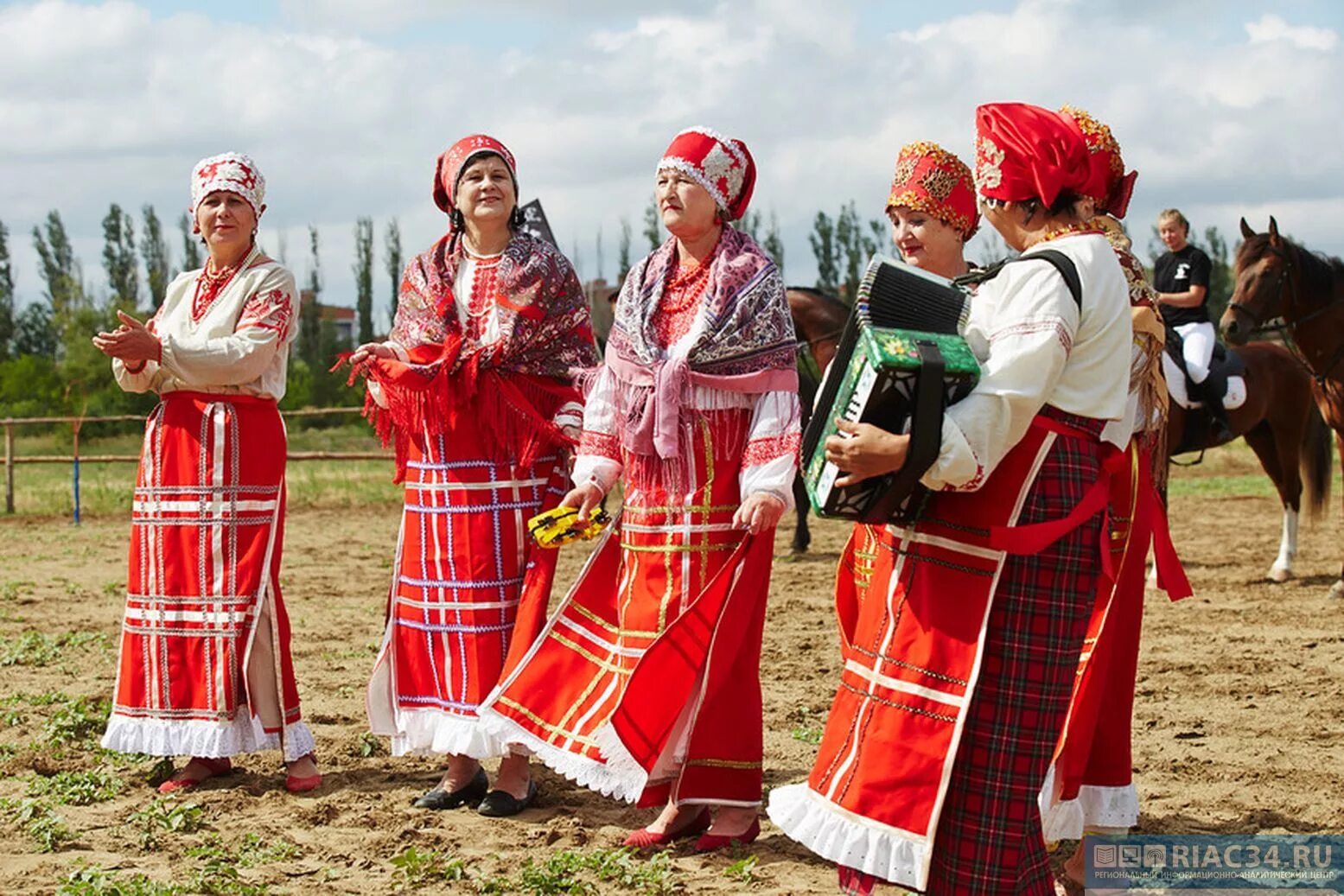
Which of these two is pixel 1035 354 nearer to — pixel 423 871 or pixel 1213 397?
pixel 423 871

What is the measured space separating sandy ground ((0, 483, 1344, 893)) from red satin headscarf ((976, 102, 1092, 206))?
1999mm

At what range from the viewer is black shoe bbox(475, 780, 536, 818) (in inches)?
187

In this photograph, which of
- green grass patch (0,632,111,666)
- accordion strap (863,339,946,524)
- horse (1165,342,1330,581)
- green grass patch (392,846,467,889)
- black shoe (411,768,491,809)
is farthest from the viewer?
horse (1165,342,1330,581)

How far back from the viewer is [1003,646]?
Result: 3.03 metres

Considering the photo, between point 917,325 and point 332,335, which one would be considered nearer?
point 917,325

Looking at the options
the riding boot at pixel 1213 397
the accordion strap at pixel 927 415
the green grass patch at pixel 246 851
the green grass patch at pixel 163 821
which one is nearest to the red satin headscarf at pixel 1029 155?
the accordion strap at pixel 927 415

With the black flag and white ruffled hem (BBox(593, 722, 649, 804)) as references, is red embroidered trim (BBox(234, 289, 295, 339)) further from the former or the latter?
white ruffled hem (BBox(593, 722, 649, 804))

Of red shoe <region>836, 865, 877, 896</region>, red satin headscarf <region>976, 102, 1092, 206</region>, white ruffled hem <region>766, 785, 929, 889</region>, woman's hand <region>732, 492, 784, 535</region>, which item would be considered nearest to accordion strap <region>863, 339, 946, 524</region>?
red satin headscarf <region>976, 102, 1092, 206</region>

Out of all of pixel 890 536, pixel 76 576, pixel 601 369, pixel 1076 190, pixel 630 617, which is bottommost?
pixel 76 576

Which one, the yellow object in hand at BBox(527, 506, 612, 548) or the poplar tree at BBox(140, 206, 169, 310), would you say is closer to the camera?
the yellow object in hand at BBox(527, 506, 612, 548)

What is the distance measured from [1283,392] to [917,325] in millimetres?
8770

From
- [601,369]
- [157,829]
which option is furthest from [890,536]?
[157,829]

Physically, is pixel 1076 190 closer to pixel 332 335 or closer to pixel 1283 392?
pixel 1283 392

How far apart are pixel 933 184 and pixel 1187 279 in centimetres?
696
